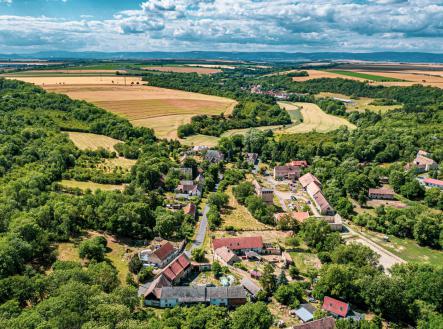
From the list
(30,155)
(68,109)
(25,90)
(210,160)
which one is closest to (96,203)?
(30,155)

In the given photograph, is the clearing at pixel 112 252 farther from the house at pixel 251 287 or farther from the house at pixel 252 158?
the house at pixel 252 158

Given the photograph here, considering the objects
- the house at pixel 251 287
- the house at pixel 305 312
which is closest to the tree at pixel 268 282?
the house at pixel 251 287

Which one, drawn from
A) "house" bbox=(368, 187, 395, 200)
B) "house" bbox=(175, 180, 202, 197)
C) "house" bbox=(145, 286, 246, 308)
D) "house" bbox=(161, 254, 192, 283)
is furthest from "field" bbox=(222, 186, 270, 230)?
"house" bbox=(368, 187, 395, 200)

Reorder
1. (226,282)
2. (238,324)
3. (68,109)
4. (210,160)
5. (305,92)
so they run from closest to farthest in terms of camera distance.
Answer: (238,324), (226,282), (210,160), (68,109), (305,92)

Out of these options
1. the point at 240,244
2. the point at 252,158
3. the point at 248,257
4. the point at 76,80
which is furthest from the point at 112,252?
the point at 76,80

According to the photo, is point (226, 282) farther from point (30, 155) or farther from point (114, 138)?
point (114, 138)
